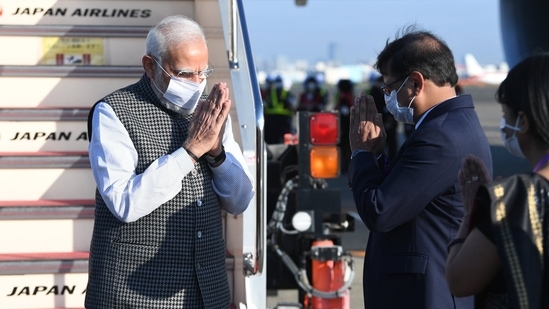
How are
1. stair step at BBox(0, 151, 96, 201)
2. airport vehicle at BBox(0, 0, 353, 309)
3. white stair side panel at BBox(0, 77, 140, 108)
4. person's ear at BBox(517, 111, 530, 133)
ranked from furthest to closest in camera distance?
white stair side panel at BBox(0, 77, 140, 108) < stair step at BBox(0, 151, 96, 201) < airport vehicle at BBox(0, 0, 353, 309) < person's ear at BBox(517, 111, 530, 133)

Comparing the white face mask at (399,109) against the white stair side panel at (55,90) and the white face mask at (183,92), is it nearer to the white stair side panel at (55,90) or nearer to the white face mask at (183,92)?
the white face mask at (183,92)

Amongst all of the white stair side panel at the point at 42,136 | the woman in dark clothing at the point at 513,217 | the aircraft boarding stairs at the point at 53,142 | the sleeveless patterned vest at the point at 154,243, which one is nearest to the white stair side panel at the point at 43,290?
the aircraft boarding stairs at the point at 53,142

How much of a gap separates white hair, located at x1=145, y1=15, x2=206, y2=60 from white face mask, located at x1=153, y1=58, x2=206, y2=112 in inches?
2.2

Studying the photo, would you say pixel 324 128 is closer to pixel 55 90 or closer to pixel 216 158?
pixel 55 90

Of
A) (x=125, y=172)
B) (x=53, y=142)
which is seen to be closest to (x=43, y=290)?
(x=53, y=142)

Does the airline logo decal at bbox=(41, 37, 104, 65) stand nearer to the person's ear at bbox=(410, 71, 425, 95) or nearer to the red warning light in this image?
the red warning light

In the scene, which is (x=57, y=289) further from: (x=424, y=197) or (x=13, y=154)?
(x=424, y=197)

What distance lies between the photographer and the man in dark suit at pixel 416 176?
287 centimetres

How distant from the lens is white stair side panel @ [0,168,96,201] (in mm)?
5070

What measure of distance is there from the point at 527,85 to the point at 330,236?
3962mm

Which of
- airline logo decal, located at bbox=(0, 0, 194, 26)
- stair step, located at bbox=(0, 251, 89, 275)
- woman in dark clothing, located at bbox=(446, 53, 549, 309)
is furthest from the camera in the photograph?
airline logo decal, located at bbox=(0, 0, 194, 26)

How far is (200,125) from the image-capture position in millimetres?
2961

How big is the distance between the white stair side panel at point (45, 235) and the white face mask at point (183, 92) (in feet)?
6.47

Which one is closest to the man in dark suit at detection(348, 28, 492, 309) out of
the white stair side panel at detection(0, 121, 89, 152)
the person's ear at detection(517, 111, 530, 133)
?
the person's ear at detection(517, 111, 530, 133)
